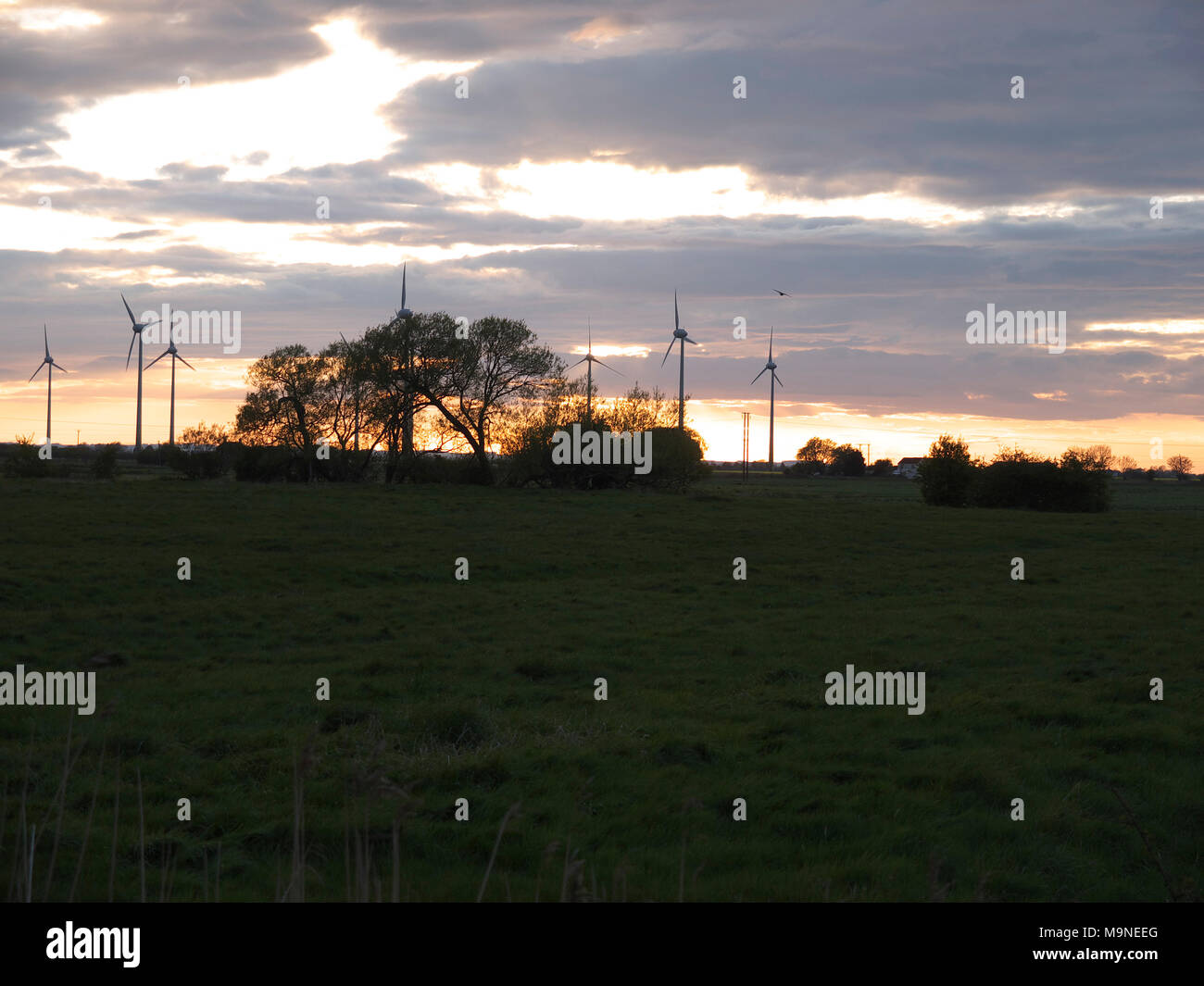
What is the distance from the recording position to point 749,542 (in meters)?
40.6

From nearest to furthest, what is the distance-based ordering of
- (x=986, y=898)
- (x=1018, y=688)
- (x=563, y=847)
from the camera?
(x=986, y=898) < (x=563, y=847) < (x=1018, y=688)

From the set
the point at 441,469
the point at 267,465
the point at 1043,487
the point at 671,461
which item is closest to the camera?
the point at 1043,487

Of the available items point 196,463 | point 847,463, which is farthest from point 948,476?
point 847,463

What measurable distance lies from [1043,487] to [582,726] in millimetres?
63783

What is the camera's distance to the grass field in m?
8.12

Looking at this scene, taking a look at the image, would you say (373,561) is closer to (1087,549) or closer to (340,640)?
(340,640)

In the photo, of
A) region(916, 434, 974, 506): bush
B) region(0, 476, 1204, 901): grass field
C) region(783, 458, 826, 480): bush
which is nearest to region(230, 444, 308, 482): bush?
region(0, 476, 1204, 901): grass field

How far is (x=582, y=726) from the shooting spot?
13203 mm

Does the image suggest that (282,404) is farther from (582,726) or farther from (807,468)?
(807,468)

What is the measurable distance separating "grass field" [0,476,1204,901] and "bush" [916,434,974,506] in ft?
108
